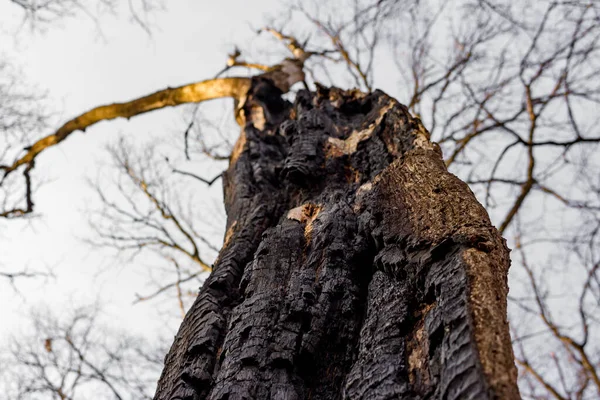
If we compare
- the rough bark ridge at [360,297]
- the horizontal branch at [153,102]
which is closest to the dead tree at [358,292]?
the rough bark ridge at [360,297]

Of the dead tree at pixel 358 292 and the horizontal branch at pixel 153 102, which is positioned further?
the horizontal branch at pixel 153 102

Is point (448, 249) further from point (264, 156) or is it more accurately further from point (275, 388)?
point (264, 156)

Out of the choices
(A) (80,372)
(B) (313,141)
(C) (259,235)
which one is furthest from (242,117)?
(A) (80,372)

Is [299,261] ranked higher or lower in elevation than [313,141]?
lower

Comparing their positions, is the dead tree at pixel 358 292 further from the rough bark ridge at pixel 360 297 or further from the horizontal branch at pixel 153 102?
the horizontal branch at pixel 153 102

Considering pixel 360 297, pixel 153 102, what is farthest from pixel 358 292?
pixel 153 102

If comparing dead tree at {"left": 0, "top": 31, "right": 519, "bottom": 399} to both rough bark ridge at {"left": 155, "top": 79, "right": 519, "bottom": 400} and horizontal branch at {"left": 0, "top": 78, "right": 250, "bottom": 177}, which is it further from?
horizontal branch at {"left": 0, "top": 78, "right": 250, "bottom": 177}

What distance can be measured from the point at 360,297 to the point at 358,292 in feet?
0.07

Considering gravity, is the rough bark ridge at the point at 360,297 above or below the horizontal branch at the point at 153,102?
below

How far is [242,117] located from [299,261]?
2.61 meters

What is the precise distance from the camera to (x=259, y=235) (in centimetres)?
227

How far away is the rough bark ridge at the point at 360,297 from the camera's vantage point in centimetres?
110

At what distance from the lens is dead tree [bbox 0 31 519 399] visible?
111 cm

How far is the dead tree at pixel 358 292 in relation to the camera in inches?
43.8
